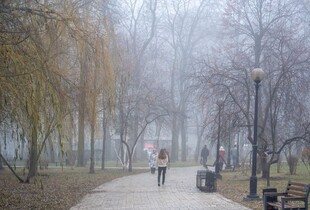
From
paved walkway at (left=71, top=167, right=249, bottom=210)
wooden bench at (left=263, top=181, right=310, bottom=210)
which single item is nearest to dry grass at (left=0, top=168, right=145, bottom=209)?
paved walkway at (left=71, top=167, right=249, bottom=210)

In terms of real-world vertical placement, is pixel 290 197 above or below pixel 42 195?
above

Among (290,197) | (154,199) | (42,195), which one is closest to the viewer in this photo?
(290,197)

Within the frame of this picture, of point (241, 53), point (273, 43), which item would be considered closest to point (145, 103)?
point (241, 53)

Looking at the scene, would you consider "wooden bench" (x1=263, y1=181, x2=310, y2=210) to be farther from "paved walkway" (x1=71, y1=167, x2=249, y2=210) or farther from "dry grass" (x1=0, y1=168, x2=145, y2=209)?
"dry grass" (x1=0, y1=168, x2=145, y2=209)

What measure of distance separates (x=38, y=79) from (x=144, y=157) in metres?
49.2

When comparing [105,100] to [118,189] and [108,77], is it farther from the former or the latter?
[118,189]

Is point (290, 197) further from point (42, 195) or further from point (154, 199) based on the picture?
point (42, 195)

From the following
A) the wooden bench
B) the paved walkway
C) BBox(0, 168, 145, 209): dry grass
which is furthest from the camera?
BBox(0, 168, 145, 209): dry grass

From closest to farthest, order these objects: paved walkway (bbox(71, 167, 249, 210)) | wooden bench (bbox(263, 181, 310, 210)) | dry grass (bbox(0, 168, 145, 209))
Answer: wooden bench (bbox(263, 181, 310, 210)), paved walkway (bbox(71, 167, 249, 210)), dry grass (bbox(0, 168, 145, 209))

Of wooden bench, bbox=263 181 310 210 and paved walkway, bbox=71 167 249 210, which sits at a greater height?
wooden bench, bbox=263 181 310 210

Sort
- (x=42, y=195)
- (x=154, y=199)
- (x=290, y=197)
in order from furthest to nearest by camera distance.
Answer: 1. (x=42, y=195)
2. (x=154, y=199)
3. (x=290, y=197)

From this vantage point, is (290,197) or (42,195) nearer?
(290,197)

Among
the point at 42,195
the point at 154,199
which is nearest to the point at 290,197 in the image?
the point at 154,199

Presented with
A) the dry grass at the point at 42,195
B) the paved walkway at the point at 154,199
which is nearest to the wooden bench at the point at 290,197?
the paved walkway at the point at 154,199
